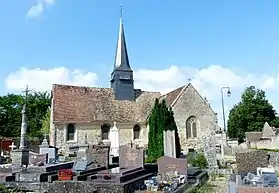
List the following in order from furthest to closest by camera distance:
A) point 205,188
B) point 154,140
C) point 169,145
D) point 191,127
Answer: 1. point 191,127
2. point 154,140
3. point 169,145
4. point 205,188

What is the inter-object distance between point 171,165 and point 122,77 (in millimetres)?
21124

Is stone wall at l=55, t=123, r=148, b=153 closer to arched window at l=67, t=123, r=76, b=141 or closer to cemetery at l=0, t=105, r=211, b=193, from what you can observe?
arched window at l=67, t=123, r=76, b=141

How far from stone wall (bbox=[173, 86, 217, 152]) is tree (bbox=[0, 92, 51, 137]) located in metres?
27.8

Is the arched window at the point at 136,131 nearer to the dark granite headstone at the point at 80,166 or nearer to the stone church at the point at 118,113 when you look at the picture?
the stone church at the point at 118,113

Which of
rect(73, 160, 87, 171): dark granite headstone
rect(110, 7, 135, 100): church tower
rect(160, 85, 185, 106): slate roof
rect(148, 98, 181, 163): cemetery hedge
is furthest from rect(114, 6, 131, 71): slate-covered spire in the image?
rect(73, 160, 87, 171): dark granite headstone

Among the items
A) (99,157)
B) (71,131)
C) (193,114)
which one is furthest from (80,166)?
(193,114)

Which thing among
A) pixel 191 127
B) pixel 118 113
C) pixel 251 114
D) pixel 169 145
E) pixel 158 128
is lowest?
pixel 169 145

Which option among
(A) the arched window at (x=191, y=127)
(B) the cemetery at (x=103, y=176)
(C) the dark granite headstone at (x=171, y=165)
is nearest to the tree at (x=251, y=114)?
(A) the arched window at (x=191, y=127)

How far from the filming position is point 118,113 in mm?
31062

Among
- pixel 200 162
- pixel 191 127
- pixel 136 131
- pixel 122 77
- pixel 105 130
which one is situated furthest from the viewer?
pixel 122 77

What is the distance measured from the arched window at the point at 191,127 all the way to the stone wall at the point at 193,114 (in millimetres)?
325

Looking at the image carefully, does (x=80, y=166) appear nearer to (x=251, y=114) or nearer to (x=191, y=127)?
(x=191, y=127)

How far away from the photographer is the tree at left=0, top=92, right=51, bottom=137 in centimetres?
4888

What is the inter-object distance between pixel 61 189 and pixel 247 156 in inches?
264
